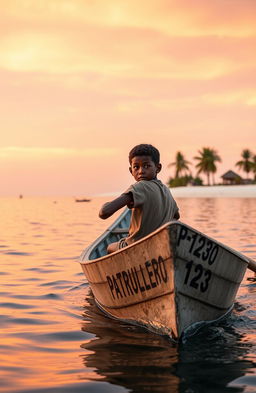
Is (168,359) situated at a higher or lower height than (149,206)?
lower

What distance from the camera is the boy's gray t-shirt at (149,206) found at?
5.61 metres

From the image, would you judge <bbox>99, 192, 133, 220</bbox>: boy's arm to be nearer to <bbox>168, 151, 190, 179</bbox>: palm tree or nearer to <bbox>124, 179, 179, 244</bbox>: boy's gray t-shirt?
<bbox>124, 179, 179, 244</bbox>: boy's gray t-shirt

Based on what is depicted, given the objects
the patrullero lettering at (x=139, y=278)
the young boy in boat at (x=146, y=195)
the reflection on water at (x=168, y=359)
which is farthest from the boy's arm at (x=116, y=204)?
the reflection on water at (x=168, y=359)

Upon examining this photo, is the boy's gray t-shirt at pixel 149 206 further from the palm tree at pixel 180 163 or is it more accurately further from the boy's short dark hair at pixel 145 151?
the palm tree at pixel 180 163

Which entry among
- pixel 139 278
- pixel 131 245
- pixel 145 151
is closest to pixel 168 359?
pixel 139 278

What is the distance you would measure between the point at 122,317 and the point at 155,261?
143cm

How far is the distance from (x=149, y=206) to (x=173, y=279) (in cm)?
101

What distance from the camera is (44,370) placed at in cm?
463

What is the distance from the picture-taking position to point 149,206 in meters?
5.75

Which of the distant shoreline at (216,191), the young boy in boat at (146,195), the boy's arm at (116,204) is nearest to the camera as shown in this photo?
the boy's arm at (116,204)

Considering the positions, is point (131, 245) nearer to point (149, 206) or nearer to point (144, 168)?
point (149, 206)

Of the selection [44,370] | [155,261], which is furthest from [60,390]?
A: [155,261]

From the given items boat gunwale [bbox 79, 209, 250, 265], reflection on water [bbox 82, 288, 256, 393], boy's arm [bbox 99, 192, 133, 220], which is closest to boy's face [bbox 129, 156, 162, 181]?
boy's arm [bbox 99, 192, 133, 220]

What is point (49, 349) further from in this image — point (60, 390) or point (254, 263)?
point (254, 263)
